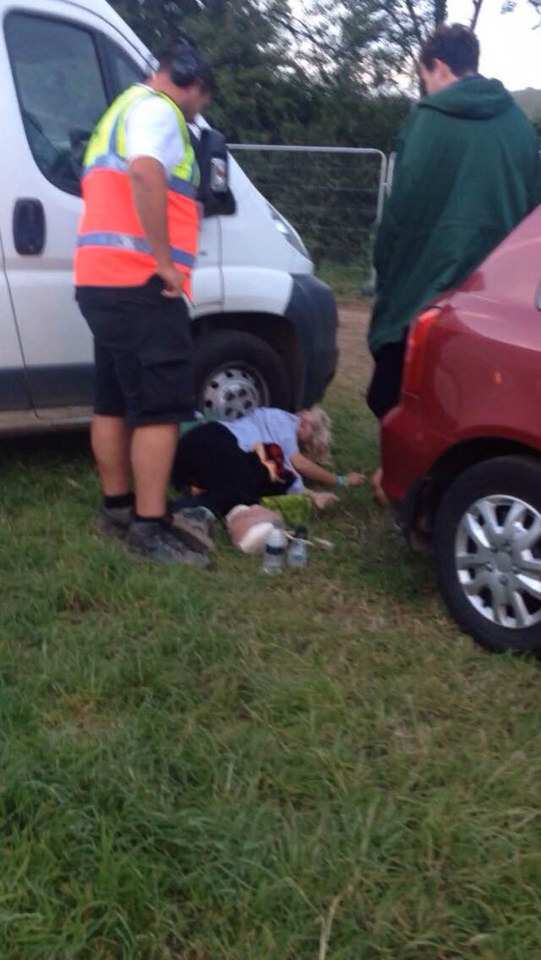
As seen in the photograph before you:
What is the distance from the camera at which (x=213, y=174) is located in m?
5.25

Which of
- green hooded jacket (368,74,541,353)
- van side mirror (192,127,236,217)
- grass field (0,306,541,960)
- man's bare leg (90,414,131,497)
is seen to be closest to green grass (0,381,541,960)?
grass field (0,306,541,960)

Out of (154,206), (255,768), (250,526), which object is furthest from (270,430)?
(255,768)

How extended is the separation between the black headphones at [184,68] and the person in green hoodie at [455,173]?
0.92 metres

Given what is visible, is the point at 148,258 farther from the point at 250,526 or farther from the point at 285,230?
the point at 285,230

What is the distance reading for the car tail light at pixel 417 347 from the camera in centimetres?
413

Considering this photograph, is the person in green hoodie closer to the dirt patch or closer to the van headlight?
the van headlight

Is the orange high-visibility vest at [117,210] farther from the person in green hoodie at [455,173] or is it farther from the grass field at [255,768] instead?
the grass field at [255,768]

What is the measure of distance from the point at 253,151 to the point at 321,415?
8250 millimetres

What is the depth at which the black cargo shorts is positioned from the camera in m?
4.36

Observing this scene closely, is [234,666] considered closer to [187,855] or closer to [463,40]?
[187,855]

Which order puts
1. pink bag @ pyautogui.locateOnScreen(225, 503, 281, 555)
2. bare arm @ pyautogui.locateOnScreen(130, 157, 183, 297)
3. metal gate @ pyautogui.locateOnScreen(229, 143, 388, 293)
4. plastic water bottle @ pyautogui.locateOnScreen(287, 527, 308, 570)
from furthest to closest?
1. metal gate @ pyautogui.locateOnScreen(229, 143, 388, 293)
2. pink bag @ pyautogui.locateOnScreen(225, 503, 281, 555)
3. plastic water bottle @ pyautogui.locateOnScreen(287, 527, 308, 570)
4. bare arm @ pyautogui.locateOnScreen(130, 157, 183, 297)

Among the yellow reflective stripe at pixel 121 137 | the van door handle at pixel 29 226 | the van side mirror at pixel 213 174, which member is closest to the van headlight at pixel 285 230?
the van side mirror at pixel 213 174

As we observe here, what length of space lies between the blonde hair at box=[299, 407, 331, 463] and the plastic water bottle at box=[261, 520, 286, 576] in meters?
1.22

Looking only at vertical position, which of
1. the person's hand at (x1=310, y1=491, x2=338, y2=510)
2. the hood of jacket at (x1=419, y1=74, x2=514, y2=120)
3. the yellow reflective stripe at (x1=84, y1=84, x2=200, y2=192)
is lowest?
the person's hand at (x1=310, y1=491, x2=338, y2=510)
